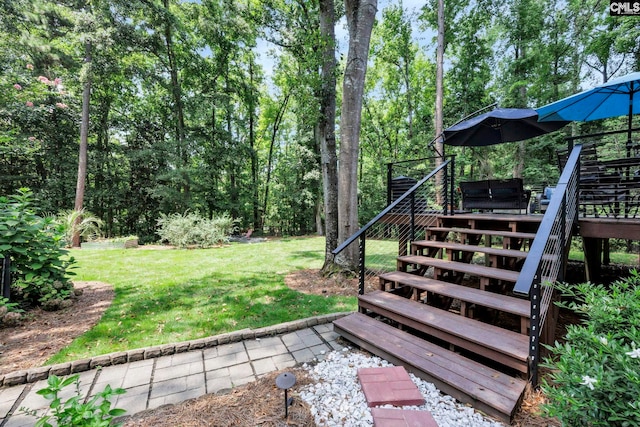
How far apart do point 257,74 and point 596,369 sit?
18.9 metres

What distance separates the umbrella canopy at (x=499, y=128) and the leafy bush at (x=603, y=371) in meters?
4.21

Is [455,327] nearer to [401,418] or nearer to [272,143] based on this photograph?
[401,418]

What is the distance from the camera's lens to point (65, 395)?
2.17 meters

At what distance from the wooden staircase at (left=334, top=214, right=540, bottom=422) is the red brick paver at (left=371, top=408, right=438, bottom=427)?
0.39 meters

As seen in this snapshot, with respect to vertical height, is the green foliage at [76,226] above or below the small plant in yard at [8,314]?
above

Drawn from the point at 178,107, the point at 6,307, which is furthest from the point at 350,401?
the point at 178,107

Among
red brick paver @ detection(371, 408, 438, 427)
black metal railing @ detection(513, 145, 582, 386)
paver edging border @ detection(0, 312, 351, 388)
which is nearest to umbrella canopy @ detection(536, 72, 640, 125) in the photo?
black metal railing @ detection(513, 145, 582, 386)

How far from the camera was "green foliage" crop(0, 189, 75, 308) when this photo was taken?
3421mm

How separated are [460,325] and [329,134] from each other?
4374 mm

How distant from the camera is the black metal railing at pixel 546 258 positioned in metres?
1.83

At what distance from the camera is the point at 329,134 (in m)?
5.66

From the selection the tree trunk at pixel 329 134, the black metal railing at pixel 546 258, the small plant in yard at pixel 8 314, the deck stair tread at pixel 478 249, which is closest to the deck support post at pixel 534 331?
the black metal railing at pixel 546 258

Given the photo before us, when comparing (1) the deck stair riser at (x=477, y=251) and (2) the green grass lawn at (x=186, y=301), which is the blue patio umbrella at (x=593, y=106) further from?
(2) the green grass lawn at (x=186, y=301)

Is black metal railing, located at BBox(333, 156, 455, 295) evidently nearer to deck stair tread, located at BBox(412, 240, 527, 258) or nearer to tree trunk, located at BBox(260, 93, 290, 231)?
deck stair tread, located at BBox(412, 240, 527, 258)
